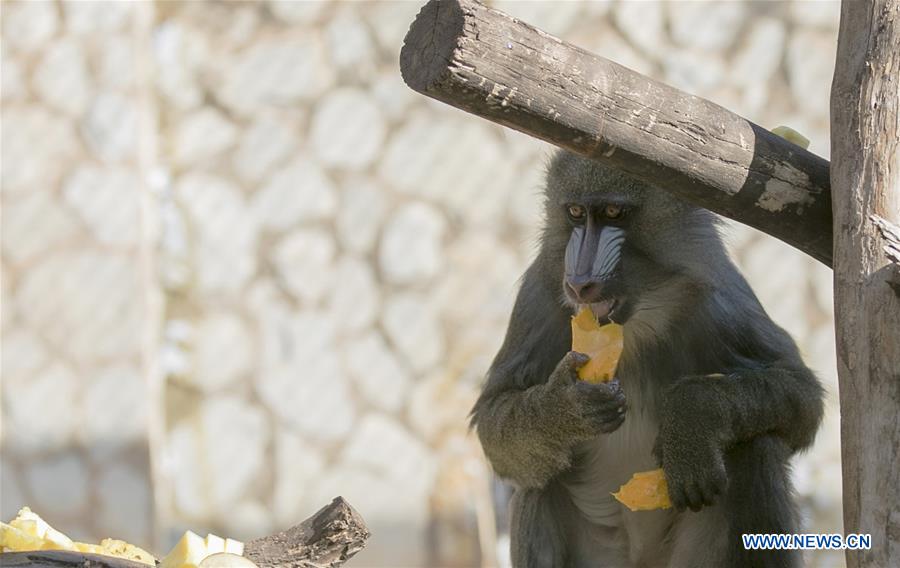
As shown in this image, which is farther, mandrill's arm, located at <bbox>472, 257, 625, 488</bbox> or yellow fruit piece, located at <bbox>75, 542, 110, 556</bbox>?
mandrill's arm, located at <bbox>472, 257, 625, 488</bbox>

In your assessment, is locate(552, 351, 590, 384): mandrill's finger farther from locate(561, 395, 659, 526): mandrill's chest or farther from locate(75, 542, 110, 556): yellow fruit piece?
locate(75, 542, 110, 556): yellow fruit piece

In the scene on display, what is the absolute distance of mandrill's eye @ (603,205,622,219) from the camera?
12.8 ft

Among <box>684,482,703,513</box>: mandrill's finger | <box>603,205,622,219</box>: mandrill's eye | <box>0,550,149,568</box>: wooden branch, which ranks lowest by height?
<box>0,550,149,568</box>: wooden branch

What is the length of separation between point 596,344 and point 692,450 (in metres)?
0.43

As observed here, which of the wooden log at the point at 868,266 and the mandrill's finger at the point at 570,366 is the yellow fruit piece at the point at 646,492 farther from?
the wooden log at the point at 868,266

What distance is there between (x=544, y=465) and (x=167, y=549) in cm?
394

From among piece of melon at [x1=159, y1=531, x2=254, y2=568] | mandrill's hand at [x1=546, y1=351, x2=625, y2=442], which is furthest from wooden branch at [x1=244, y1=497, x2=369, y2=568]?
mandrill's hand at [x1=546, y1=351, x2=625, y2=442]

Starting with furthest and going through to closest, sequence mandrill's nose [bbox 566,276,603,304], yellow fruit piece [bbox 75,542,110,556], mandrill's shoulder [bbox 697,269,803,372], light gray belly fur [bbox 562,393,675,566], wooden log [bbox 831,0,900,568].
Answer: light gray belly fur [bbox 562,393,675,566] → mandrill's shoulder [bbox 697,269,803,372] → mandrill's nose [bbox 566,276,603,304] → yellow fruit piece [bbox 75,542,110,556] → wooden log [bbox 831,0,900,568]

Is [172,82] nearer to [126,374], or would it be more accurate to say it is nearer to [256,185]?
[256,185]

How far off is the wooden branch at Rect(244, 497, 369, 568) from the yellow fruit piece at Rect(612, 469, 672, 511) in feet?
2.98

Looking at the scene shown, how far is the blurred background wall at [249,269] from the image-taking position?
24.1 feet

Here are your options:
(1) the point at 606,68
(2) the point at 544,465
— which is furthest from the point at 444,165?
(1) the point at 606,68

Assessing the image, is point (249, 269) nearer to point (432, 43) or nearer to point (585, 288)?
point (585, 288)

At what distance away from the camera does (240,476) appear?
24.8ft
